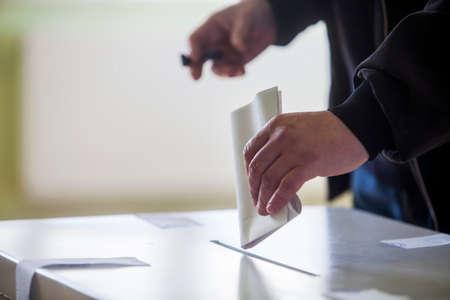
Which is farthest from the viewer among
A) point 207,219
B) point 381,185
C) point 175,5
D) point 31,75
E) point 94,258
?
point 175,5

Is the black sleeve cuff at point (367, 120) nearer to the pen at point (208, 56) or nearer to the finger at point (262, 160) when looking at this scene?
the finger at point (262, 160)

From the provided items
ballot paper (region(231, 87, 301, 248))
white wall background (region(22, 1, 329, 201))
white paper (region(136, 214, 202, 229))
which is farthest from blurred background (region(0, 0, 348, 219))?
ballot paper (region(231, 87, 301, 248))

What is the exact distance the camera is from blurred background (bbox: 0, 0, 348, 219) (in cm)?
283

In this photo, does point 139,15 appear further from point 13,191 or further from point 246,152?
point 246,152

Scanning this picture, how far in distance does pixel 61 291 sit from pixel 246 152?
23 cm

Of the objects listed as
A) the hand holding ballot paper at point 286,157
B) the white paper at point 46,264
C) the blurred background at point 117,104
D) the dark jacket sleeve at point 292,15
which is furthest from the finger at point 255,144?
the blurred background at point 117,104

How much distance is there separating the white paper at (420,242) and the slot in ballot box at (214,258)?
0.05 feet

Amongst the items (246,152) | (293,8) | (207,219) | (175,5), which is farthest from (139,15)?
(246,152)

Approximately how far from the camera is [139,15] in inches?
117

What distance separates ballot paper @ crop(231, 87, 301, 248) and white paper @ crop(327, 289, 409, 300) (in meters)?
0.12

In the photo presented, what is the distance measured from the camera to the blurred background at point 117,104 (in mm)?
2834

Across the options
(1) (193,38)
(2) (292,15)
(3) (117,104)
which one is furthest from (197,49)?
(3) (117,104)

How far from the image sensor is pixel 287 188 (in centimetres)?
76

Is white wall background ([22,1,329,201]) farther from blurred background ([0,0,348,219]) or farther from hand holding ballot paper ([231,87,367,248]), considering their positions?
hand holding ballot paper ([231,87,367,248])
